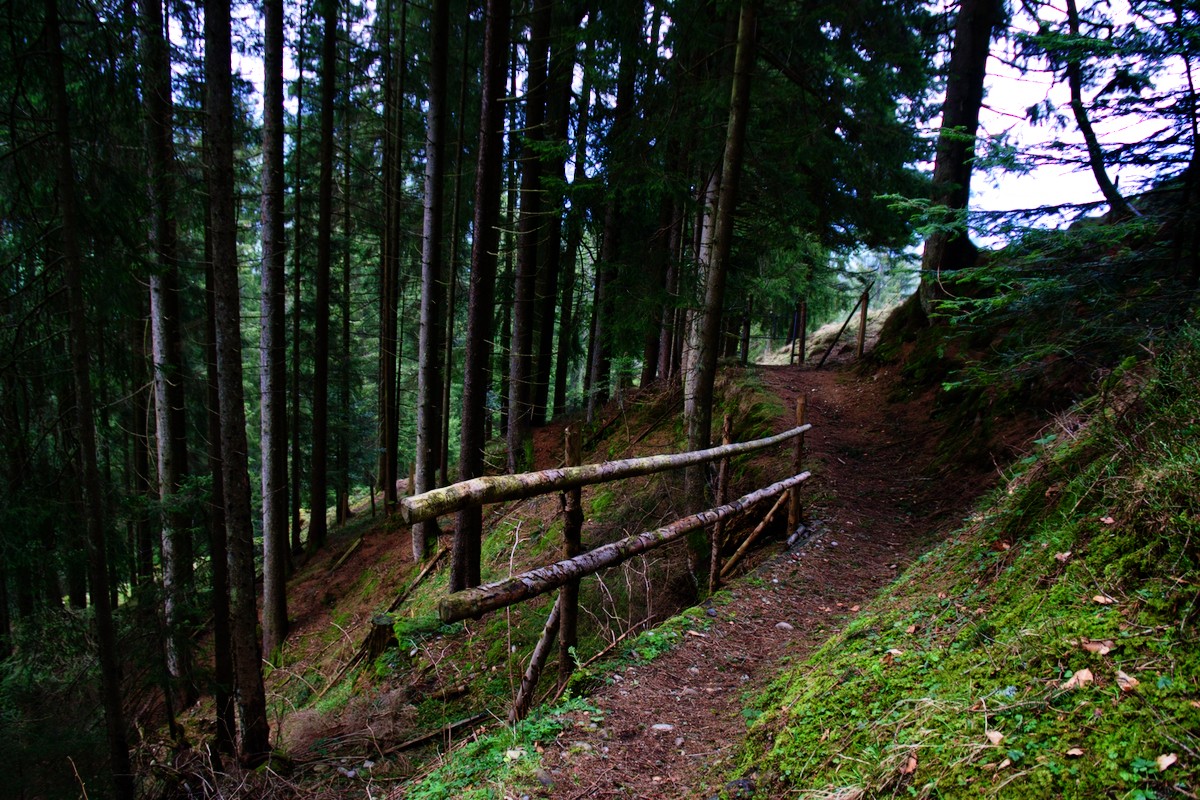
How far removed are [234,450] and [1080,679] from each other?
6455 millimetres

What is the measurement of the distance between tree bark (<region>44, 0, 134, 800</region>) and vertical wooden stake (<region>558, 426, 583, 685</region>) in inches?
166

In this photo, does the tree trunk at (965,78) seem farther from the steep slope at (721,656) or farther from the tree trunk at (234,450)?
the tree trunk at (234,450)

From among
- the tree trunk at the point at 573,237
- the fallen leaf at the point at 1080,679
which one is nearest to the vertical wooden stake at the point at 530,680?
the fallen leaf at the point at 1080,679

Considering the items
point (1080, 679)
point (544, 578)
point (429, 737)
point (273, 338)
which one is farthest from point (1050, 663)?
point (273, 338)

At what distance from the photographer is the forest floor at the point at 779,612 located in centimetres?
290

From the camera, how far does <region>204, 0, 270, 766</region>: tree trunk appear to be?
17.4 feet

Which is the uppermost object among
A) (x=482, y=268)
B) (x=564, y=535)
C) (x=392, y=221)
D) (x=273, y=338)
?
(x=392, y=221)

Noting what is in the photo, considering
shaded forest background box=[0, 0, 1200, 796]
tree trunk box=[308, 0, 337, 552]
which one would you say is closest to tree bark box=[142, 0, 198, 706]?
shaded forest background box=[0, 0, 1200, 796]

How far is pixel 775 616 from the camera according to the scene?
5.00 metres

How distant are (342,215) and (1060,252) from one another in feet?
49.8

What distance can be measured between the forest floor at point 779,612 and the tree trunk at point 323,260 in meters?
10.5

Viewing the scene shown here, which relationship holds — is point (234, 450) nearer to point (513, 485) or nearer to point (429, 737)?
point (429, 737)

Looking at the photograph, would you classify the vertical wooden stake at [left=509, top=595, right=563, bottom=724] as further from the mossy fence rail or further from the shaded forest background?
the shaded forest background

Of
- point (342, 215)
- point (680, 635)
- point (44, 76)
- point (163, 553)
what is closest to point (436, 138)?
point (44, 76)
